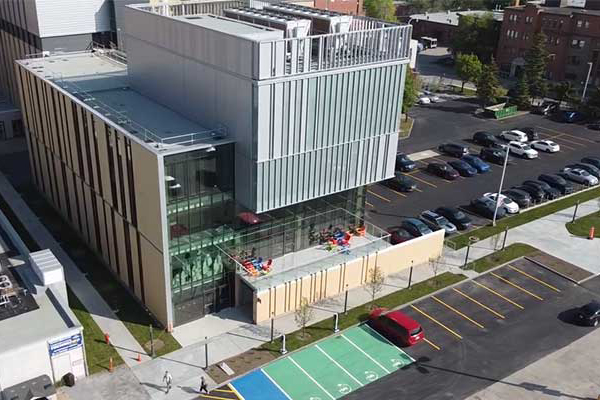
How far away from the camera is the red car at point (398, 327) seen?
34219mm

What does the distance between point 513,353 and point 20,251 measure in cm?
2963

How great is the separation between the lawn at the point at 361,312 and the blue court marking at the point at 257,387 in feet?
6.88

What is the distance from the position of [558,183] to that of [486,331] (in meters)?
24.6

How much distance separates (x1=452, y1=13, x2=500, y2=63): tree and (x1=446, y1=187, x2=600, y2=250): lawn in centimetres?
4958

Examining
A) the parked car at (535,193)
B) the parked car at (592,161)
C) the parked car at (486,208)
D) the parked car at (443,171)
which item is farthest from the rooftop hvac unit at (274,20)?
the parked car at (592,161)

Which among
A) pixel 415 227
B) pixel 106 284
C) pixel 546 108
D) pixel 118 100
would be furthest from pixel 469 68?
pixel 106 284

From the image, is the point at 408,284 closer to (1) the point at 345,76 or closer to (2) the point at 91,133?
(1) the point at 345,76

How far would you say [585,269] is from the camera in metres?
43.0

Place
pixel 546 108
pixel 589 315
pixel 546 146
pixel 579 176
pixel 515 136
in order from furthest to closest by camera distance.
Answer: pixel 546 108, pixel 515 136, pixel 546 146, pixel 579 176, pixel 589 315

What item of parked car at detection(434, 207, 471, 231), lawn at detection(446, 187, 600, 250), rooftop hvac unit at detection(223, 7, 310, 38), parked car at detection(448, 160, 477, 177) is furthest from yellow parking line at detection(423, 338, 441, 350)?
parked car at detection(448, 160, 477, 177)

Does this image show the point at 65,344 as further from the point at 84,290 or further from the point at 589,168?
the point at 589,168

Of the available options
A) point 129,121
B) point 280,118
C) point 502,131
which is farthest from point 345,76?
point 502,131

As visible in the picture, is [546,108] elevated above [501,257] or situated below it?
above

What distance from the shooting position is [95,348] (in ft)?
109
